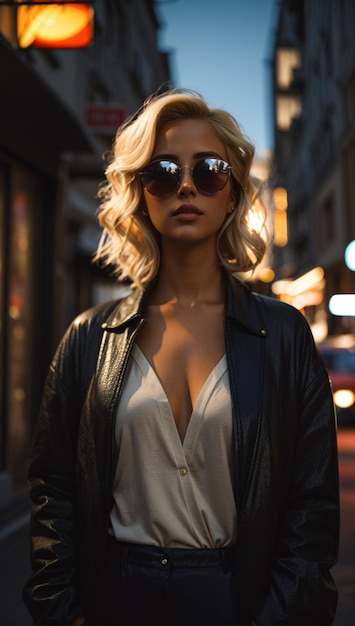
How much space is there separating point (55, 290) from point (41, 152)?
1.79 m

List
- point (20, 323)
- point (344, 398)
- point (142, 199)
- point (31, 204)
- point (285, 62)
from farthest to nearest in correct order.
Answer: point (285, 62)
point (344, 398)
point (31, 204)
point (20, 323)
point (142, 199)

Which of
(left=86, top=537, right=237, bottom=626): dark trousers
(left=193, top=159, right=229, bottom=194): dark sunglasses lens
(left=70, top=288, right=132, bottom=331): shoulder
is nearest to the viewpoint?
(left=86, top=537, right=237, bottom=626): dark trousers

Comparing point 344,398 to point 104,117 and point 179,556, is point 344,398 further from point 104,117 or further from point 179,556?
point 179,556

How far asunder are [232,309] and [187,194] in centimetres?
33

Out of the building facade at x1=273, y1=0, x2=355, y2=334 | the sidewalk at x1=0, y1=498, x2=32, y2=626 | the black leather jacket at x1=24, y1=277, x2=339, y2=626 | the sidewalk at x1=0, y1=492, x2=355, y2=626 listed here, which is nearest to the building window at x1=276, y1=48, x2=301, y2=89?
the building facade at x1=273, y1=0, x2=355, y2=334

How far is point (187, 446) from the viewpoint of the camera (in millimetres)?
1867

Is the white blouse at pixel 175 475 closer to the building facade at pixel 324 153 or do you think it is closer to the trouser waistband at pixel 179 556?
the trouser waistband at pixel 179 556

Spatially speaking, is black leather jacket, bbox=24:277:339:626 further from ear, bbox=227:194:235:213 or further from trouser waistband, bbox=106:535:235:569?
ear, bbox=227:194:235:213

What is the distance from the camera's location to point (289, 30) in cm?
5197

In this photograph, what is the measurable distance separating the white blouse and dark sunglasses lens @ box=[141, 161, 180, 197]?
1.74ft

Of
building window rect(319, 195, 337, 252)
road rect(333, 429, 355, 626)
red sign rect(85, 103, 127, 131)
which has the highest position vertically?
building window rect(319, 195, 337, 252)

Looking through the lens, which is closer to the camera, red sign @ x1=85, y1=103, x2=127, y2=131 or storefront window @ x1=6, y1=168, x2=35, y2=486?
storefront window @ x1=6, y1=168, x2=35, y2=486

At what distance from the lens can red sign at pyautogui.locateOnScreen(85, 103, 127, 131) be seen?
458 inches

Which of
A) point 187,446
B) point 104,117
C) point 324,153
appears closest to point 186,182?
point 187,446
